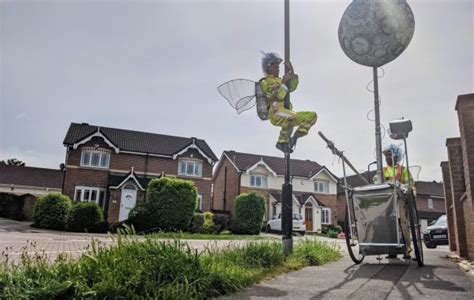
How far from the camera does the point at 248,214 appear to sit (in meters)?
26.8

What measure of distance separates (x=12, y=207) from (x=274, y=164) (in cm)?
2583

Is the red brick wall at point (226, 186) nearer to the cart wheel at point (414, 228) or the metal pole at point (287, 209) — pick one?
the metal pole at point (287, 209)

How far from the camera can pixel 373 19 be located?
6.91 meters

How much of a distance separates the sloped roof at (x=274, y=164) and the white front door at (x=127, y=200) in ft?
40.5

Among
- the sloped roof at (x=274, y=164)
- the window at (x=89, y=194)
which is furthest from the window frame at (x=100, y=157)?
the sloped roof at (x=274, y=164)

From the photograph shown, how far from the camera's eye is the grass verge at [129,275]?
3.14 metres

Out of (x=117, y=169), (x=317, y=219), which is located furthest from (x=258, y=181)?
(x=117, y=169)

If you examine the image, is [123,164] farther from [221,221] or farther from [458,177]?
[458,177]

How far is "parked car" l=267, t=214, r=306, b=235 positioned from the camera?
104ft

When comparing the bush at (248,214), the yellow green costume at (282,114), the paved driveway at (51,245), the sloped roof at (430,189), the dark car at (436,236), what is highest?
the sloped roof at (430,189)

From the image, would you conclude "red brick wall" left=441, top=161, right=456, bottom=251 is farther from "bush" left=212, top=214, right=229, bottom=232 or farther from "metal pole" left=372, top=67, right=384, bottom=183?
"bush" left=212, top=214, right=229, bottom=232

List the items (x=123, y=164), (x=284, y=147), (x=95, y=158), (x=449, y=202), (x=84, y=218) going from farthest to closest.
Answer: (x=123, y=164) → (x=95, y=158) → (x=84, y=218) → (x=449, y=202) → (x=284, y=147)

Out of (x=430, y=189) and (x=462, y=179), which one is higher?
(x=430, y=189)

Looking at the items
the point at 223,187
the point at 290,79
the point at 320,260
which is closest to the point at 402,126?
the point at 290,79
